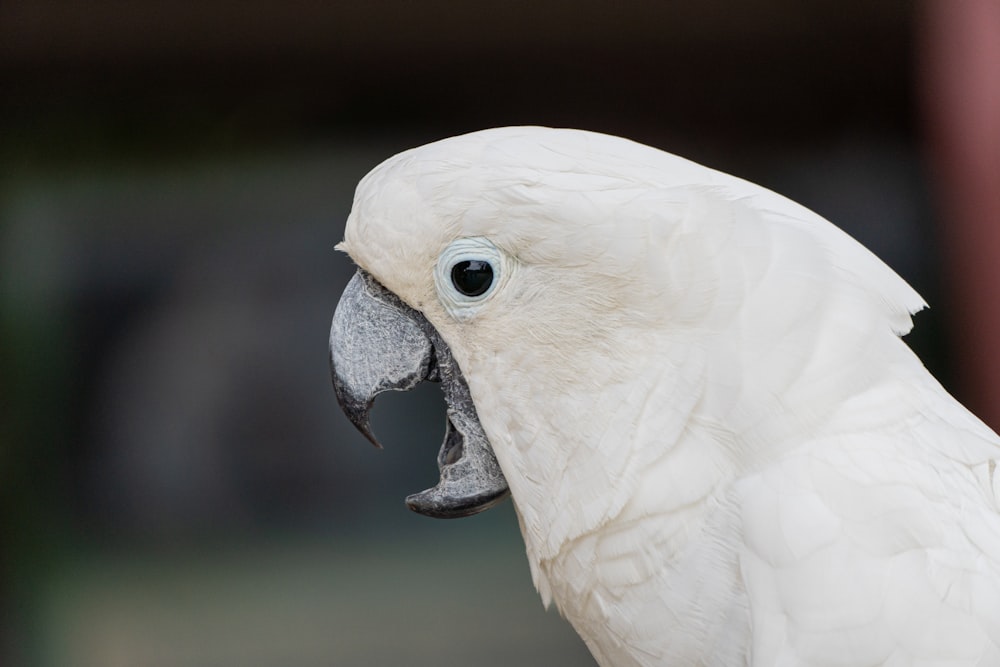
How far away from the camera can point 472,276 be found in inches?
39.2

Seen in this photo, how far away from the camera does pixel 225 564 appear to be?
3.66 meters

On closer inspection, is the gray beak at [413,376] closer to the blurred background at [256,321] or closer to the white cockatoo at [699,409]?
the white cockatoo at [699,409]

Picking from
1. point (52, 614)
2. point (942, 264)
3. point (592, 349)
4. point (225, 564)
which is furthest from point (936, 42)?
point (52, 614)

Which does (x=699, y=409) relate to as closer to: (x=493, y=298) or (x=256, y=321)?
(x=493, y=298)

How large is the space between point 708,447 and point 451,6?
8.42 feet

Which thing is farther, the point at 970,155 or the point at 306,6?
the point at 306,6

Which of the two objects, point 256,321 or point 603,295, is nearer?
point 603,295

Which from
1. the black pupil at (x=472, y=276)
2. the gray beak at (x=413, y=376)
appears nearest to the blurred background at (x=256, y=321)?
the gray beak at (x=413, y=376)

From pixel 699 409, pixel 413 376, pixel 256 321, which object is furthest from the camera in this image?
pixel 256 321

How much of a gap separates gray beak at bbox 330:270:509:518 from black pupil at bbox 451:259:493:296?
0.32ft

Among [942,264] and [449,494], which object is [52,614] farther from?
[942,264]

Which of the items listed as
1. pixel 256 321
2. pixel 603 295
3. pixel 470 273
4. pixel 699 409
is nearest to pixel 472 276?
pixel 470 273

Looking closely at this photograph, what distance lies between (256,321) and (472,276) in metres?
2.77

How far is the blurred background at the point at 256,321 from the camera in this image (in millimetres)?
3521
